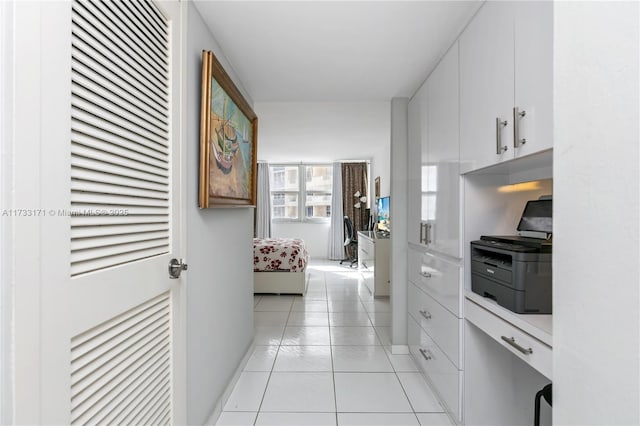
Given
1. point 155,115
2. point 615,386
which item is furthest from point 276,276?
point 615,386

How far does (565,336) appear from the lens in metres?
0.60

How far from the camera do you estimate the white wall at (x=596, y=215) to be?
1.48ft

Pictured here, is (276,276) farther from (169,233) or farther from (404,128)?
(169,233)

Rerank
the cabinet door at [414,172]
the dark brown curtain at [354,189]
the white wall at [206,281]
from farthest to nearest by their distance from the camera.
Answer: the dark brown curtain at [354,189]
the cabinet door at [414,172]
the white wall at [206,281]

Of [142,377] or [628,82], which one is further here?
[142,377]

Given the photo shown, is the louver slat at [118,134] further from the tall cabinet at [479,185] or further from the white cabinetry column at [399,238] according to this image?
the white cabinetry column at [399,238]

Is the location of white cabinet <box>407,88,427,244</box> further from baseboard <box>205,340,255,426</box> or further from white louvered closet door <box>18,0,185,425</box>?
white louvered closet door <box>18,0,185,425</box>

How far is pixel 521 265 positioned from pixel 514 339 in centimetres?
31

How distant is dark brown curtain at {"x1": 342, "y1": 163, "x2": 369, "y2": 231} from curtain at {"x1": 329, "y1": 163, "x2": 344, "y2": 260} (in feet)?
0.34

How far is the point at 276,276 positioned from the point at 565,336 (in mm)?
4471

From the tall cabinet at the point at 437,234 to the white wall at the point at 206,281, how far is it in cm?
139

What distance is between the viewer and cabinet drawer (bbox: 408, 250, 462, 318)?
192 centimetres

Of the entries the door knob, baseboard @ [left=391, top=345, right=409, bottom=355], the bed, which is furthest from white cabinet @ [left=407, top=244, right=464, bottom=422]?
the bed

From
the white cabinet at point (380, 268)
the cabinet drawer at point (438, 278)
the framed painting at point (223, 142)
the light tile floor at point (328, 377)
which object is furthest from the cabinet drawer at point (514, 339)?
the white cabinet at point (380, 268)
